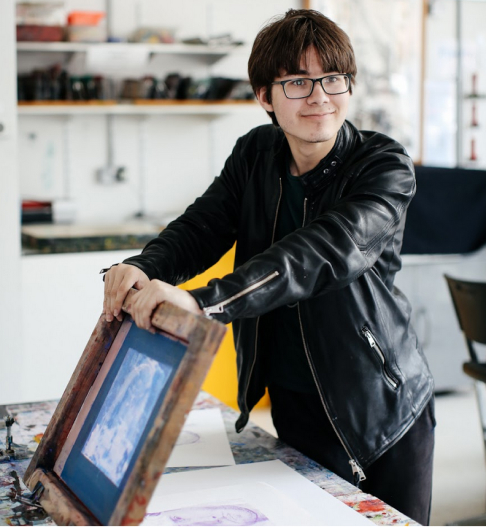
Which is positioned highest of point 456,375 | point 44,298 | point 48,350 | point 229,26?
point 229,26

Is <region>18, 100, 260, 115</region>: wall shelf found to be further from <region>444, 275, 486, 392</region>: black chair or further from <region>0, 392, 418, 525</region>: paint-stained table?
<region>0, 392, 418, 525</region>: paint-stained table

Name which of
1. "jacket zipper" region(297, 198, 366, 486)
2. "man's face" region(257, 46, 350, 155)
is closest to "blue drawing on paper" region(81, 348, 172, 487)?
"jacket zipper" region(297, 198, 366, 486)

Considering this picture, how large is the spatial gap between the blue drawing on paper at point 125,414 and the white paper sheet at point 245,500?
131 mm

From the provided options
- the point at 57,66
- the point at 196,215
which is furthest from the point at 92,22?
the point at 196,215

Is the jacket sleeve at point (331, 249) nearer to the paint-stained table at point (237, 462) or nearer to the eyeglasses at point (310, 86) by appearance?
the eyeglasses at point (310, 86)

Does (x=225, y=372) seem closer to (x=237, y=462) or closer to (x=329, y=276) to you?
(x=237, y=462)

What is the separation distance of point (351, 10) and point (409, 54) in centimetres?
52

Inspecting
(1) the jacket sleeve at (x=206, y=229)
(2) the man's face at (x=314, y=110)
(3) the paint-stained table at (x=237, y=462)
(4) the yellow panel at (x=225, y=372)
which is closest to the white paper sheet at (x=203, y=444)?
(3) the paint-stained table at (x=237, y=462)

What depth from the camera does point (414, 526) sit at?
1.04 m

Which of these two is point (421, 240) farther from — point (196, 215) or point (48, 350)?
point (196, 215)

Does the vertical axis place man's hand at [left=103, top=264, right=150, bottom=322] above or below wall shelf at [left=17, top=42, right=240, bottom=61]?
below

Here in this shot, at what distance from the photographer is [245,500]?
113 cm

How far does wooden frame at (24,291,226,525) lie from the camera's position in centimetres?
90

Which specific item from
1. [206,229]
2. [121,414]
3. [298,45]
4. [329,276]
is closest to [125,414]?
[121,414]
